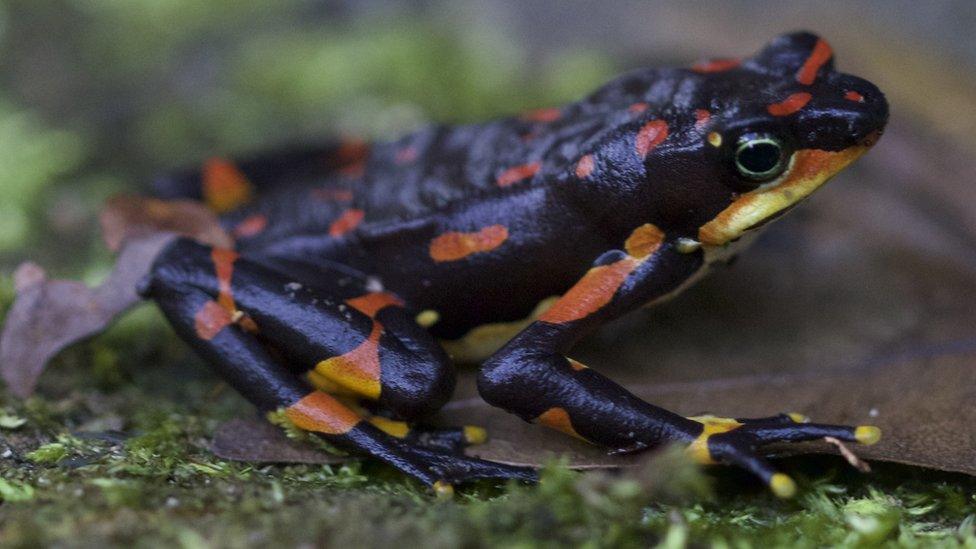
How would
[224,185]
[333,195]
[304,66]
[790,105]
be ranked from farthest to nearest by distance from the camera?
[304,66] < [224,185] < [333,195] < [790,105]

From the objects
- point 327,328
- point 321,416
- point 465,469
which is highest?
point 327,328

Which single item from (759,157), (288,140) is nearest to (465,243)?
(759,157)

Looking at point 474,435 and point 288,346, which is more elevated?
point 288,346

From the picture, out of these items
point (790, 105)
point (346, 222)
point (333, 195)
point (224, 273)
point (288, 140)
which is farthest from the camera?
point (288, 140)

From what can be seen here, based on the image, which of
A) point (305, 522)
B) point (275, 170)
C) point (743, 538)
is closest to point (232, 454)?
point (305, 522)

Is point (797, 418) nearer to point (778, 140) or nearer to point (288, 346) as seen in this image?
point (778, 140)

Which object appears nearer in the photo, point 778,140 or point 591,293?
point 778,140

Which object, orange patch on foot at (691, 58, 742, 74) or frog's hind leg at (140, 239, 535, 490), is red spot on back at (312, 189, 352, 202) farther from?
orange patch on foot at (691, 58, 742, 74)

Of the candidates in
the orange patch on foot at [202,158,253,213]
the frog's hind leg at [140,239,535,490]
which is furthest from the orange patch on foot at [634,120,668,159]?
the orange patch on foot at [202,158,253,213]
